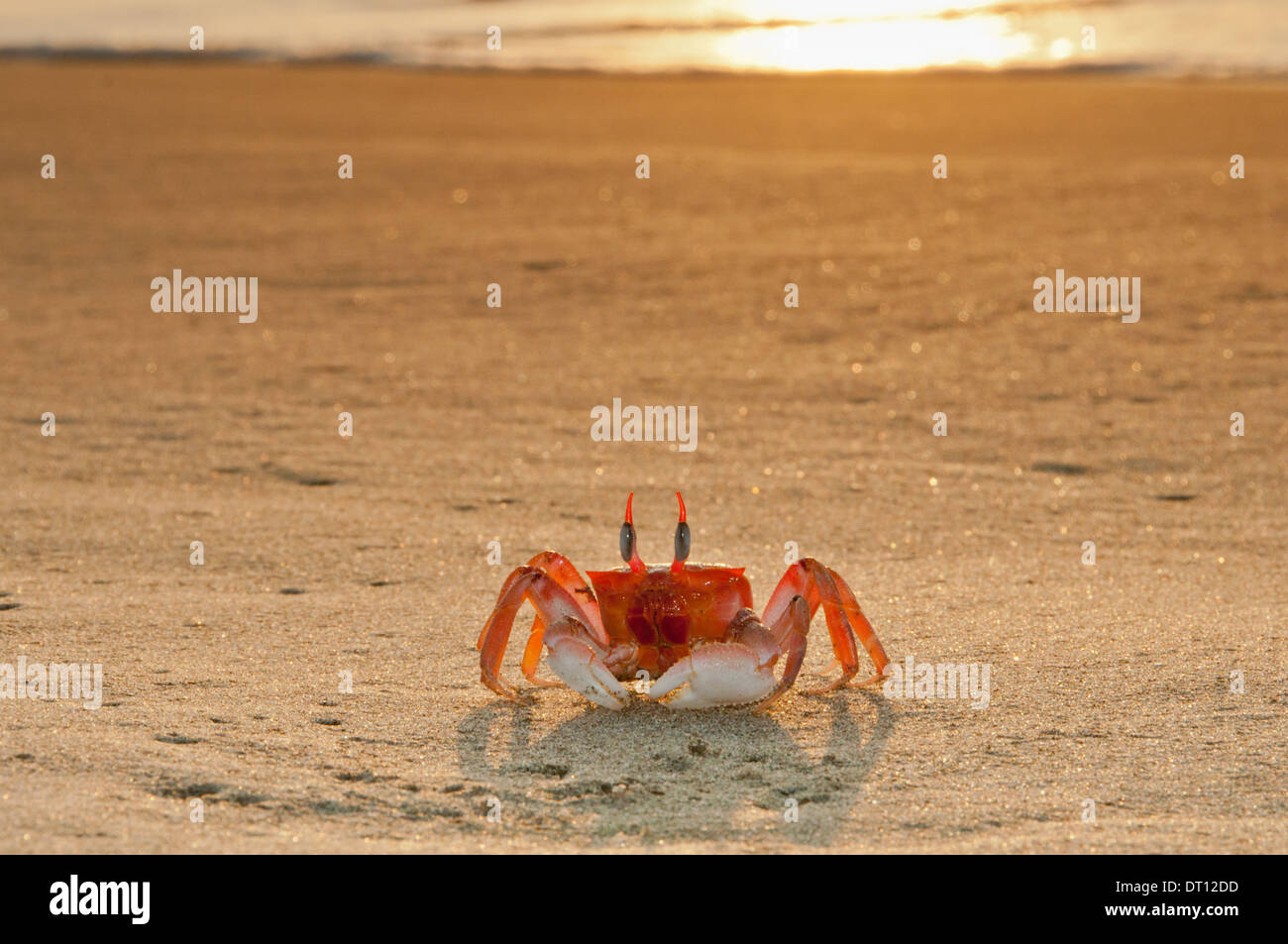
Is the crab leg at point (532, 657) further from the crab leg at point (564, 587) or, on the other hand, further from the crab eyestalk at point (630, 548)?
the crab eyestalk at point (630, 548)

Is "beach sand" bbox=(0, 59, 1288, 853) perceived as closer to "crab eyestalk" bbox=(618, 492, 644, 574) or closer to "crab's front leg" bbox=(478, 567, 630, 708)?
"crab's front leg" bbox=(478, 567, 630, 708)

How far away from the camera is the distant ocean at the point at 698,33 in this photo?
2152 cm

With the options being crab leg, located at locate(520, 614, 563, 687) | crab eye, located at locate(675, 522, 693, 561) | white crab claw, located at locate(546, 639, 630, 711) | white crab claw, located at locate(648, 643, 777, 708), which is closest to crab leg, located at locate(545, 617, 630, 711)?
white crab claw, located at locate(546, 639, 630, 711)

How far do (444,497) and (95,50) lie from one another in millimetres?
19196

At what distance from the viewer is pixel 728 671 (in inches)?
173

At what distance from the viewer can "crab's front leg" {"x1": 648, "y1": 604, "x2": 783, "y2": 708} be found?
14.4 feet

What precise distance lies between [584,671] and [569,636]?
108mm

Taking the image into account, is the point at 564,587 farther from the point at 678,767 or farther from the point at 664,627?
the point at 678,767

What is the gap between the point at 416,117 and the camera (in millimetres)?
16828

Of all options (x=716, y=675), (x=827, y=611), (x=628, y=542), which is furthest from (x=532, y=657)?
(x=827, y=611)

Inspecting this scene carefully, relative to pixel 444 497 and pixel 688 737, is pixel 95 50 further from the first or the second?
pixel 688 737

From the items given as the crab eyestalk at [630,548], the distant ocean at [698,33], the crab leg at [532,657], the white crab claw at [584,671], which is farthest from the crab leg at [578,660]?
the distant ocean at [698,33]

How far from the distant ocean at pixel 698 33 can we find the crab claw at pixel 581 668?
55.4 feet
